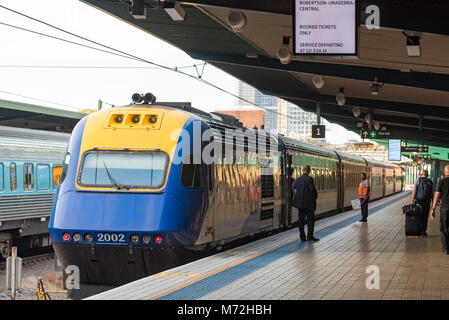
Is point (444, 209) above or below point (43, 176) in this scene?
below

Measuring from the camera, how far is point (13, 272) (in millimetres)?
11031

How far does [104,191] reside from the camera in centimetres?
1074

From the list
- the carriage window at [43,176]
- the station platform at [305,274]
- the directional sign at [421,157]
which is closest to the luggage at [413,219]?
the station platform at [305,274]

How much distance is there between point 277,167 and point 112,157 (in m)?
7.31

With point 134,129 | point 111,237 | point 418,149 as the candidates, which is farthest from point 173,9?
point 418,149

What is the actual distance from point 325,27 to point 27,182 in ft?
37.2

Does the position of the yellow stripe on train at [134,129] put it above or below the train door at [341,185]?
above

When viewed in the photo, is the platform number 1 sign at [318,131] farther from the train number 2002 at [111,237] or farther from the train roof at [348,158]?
the train number 2002 at [111,237]

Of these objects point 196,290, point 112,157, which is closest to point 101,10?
point 112,157

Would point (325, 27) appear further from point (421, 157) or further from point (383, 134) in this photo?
point (421, 157)

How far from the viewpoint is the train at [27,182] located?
17.5 metres

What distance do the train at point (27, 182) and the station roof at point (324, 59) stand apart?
478 cm

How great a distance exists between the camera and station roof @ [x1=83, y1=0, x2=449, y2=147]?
11.5 m

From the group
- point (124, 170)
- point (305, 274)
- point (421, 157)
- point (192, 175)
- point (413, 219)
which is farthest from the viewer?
point (421, 157)
